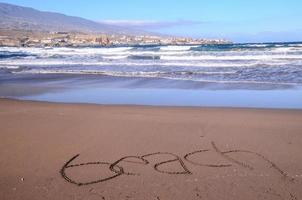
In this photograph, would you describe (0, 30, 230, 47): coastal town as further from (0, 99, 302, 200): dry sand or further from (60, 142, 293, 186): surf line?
(60, 142, 293, 186): surf line

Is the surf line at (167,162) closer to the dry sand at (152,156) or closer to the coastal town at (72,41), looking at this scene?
the dry sand at (152,156)

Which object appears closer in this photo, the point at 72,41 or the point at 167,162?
the point at 167,162

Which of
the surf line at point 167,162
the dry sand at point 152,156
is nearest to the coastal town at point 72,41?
the dry sand at point 152,156

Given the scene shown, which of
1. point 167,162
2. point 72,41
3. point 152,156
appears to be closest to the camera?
point 167,162

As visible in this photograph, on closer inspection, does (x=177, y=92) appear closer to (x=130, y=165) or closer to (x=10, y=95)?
(x=10, y=95)

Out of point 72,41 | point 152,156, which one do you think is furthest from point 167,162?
point 72,41

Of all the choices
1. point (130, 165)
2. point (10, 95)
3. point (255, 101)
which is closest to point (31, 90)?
point (10, 95)

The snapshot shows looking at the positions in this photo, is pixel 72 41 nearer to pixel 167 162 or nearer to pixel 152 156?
pixel 152 156

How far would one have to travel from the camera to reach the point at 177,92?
12102mm

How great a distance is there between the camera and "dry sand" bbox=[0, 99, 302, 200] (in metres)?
4.03

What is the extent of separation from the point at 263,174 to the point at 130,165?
5.08ft

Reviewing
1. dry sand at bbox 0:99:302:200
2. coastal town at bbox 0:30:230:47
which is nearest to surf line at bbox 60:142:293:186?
dry sand at bbox 0:99:302:200

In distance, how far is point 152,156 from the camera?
198 inches

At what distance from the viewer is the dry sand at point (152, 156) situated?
13.2 feet
